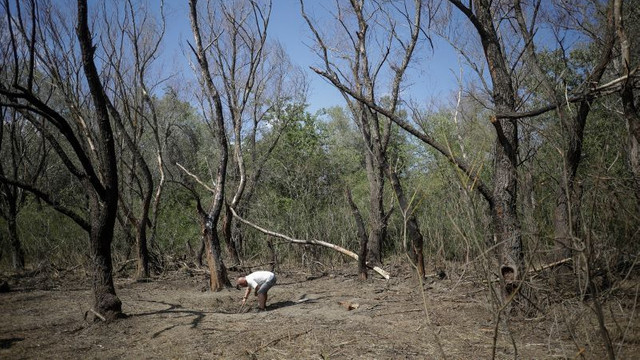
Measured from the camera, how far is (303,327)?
5.04 m

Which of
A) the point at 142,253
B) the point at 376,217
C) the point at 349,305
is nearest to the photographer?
the point at 349,305

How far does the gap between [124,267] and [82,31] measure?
636 centimetres

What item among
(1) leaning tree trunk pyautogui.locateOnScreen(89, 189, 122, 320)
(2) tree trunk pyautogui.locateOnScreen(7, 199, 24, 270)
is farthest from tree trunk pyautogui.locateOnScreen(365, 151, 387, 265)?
(2) tree trunk pyautogui.locateOnScreen(7, 199, 24, 270)

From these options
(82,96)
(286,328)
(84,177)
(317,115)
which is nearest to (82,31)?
(84,177)

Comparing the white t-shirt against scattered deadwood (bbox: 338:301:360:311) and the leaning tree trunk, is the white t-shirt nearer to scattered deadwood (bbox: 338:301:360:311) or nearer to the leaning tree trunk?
scattered deadwood (bbox: 338:301:360:311)

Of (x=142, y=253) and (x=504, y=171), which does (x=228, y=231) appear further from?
(x=504, y=171)

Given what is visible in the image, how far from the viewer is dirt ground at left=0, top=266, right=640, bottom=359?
4.00 metres

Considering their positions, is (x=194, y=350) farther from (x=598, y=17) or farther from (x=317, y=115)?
(x=317, y=115)

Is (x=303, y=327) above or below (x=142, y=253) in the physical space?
below

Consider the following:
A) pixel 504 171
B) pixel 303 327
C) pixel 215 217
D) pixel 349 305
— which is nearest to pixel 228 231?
pixel 215 217

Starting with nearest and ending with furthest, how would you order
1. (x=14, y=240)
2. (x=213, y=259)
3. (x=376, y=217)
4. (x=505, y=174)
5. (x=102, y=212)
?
1. (x=505, y=174)
2. (x=102, y=212)
3. (x=213, y=259)
4. (x=376, y=217)
5. (x=14, y=240)

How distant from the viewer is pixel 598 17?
7547 millimetres

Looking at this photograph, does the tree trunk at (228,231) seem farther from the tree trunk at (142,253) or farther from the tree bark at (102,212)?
the tree bark at (102,212)

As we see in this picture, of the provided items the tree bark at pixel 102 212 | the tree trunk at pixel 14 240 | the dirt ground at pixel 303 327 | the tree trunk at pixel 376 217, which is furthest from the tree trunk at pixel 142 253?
the tree trunk at pixel 376 217
